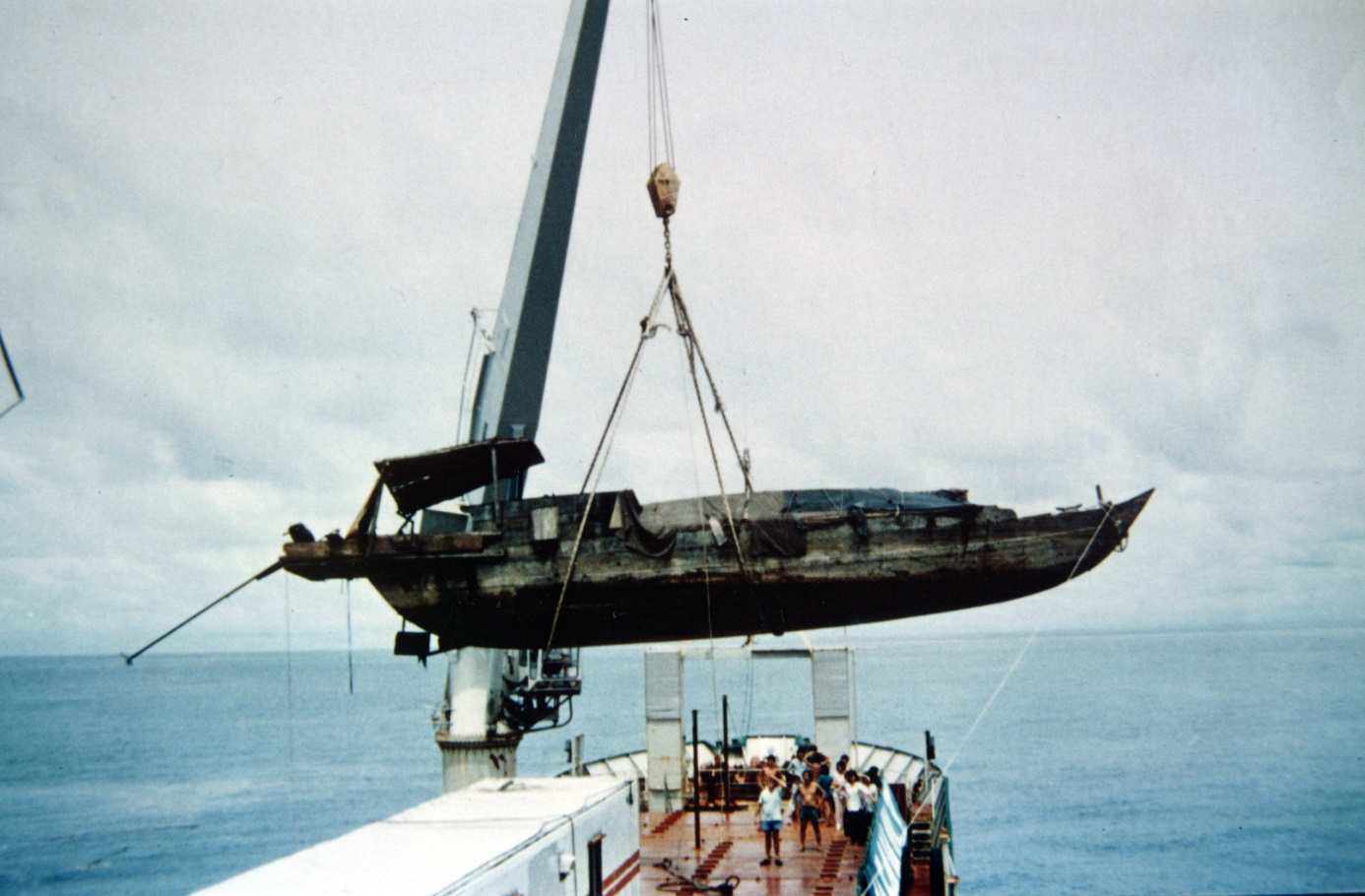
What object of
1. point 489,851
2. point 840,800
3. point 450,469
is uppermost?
point 450,469

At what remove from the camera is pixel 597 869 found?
9883mm

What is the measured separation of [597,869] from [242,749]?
78886mm

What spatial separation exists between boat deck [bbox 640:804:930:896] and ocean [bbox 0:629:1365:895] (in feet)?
18.1

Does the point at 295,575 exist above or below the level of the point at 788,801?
above

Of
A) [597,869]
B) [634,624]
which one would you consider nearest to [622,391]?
[634,624]

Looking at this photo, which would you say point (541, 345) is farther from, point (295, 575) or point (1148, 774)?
point (1148, 774)

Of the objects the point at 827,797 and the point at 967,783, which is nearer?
the point at 827,797

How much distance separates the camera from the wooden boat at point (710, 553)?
11.7 meters

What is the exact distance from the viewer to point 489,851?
25.8 ft

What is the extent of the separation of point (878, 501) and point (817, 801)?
367 inches

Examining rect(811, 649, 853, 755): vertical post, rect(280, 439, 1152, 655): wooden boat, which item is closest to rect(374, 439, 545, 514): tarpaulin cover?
rect(280, 439, 1152, 655): wooden boat

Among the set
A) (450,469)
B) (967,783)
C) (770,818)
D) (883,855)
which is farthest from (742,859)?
(967,783)

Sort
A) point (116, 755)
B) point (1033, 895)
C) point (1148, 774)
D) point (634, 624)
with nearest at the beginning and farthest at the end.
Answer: point (634, 624), point (1033, 895), point (1148, 774), point (116, 755)

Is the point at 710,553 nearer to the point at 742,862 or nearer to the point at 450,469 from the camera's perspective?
the point at 450,469
